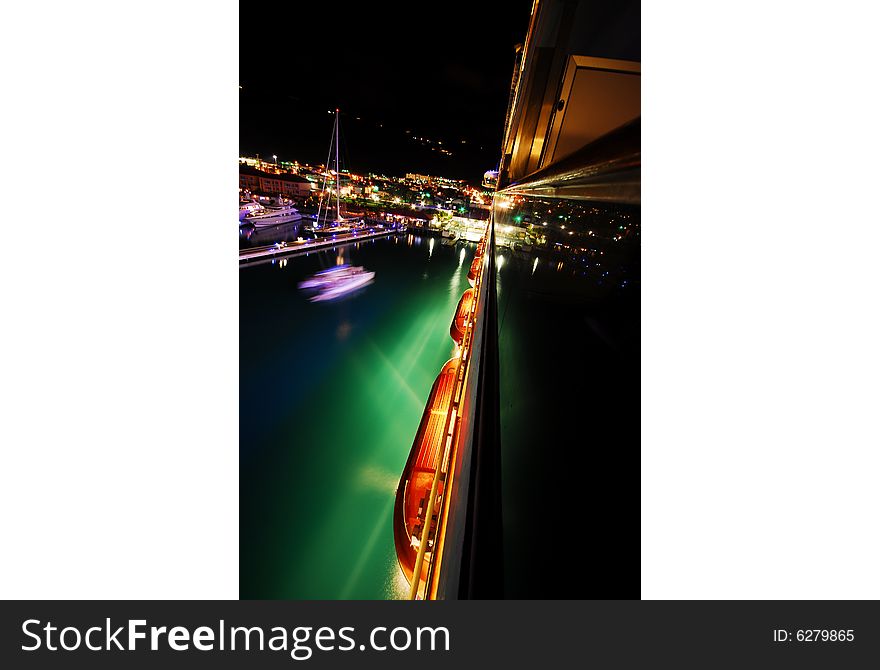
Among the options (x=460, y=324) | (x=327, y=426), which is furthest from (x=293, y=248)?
(x=327, y=426)

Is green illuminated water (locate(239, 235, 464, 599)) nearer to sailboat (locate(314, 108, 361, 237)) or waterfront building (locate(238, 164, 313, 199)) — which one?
sailboat (locate(314, 108, 361, 237))

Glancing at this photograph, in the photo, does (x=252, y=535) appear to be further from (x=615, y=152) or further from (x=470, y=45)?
(x=470, y=45)

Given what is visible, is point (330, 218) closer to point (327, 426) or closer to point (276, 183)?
point (276, 183)

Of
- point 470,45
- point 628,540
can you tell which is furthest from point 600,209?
point 470,45

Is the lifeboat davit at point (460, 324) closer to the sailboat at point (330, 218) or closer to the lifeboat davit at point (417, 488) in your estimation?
the lifeboat davit at point (417, 488)

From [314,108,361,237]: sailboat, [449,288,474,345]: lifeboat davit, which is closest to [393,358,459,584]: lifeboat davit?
[449,288,474,345]: lifeboat davit

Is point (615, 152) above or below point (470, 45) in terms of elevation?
below
